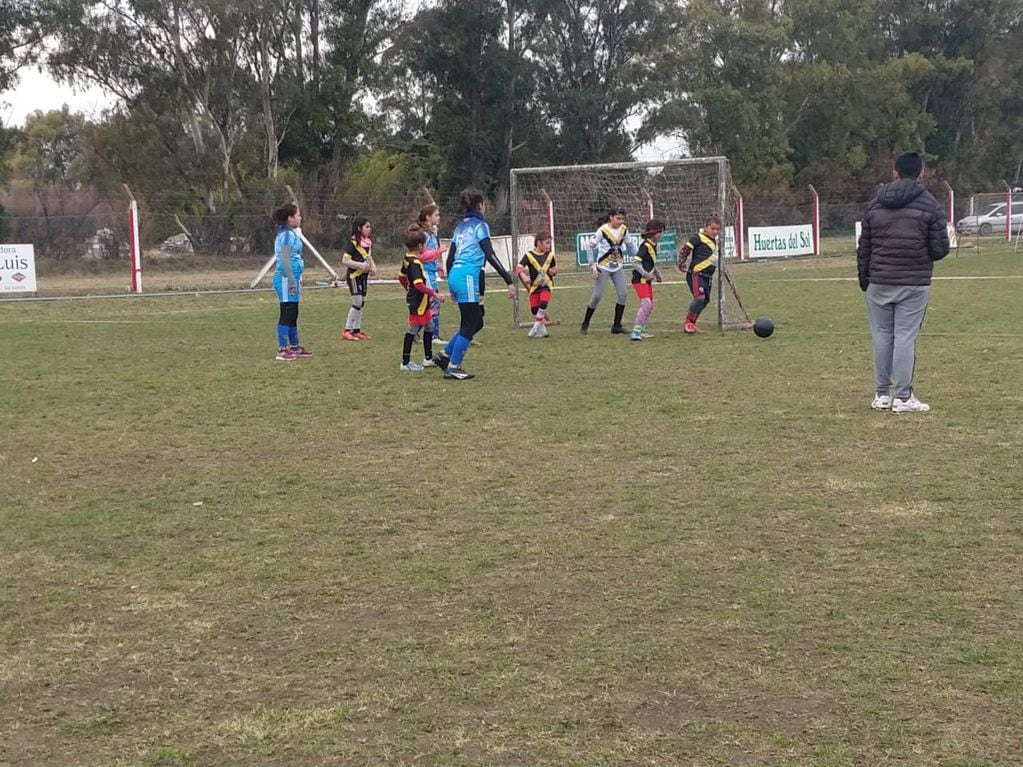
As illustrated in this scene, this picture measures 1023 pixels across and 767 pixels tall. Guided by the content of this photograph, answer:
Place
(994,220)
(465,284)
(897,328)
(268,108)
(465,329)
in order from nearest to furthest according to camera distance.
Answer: (897,328) < (465,284) < (465,329) < (994,220) < (268,108)

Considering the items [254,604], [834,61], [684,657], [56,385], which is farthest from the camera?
[834,61]

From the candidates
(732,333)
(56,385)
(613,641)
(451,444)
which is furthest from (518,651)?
(732,333)

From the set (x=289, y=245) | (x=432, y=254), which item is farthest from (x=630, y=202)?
(x=289, y=245)

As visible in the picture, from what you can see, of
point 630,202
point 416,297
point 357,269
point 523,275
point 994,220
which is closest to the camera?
point 416,297

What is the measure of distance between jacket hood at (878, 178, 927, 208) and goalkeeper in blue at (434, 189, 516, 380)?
3470 millimetres

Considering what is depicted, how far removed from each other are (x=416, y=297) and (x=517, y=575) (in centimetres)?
661

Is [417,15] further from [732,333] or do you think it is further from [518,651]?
[518,651]

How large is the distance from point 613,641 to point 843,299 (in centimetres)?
1532

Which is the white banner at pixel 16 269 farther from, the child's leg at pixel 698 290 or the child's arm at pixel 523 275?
the child's leg at pixel 698 290

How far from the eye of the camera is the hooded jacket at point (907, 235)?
7.88 m

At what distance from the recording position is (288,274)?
38.2 ft

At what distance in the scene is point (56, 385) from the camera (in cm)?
1036

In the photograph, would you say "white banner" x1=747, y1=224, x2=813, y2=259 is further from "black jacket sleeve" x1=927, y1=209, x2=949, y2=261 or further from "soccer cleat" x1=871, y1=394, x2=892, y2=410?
"black jacket sleeve" x1=927, y1=209, x2=949, y2=261

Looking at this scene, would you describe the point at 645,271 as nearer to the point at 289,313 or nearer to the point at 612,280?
the point at 612,280
